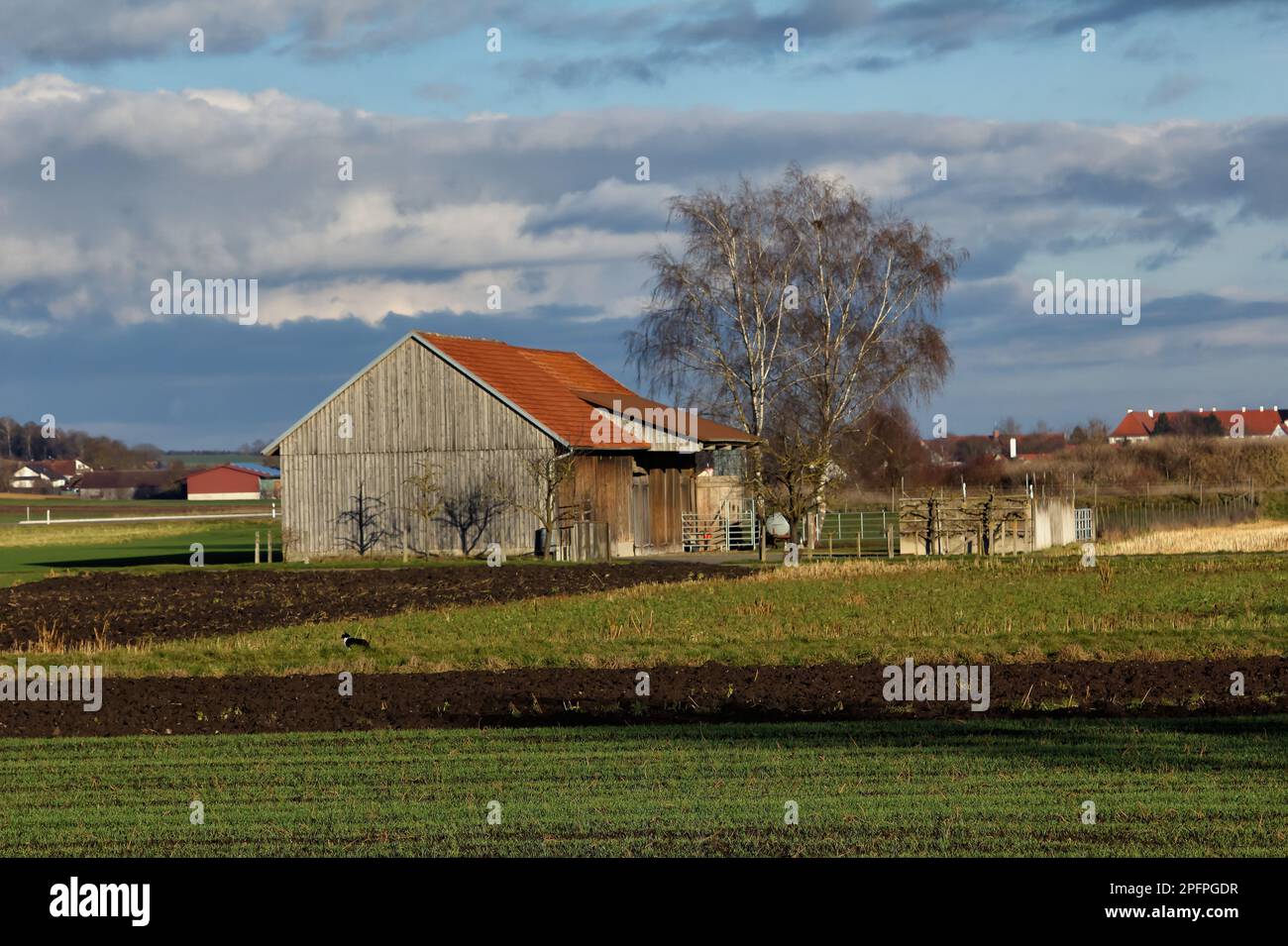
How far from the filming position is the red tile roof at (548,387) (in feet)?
140

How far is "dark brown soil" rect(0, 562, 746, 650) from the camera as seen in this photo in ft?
84.0

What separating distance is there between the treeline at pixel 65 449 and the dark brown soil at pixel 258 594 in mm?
140781

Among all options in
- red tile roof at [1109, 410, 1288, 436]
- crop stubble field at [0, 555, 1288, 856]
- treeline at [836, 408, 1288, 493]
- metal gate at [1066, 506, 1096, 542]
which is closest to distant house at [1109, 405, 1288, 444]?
red tile roof at [1109, 410, 1288, 436]

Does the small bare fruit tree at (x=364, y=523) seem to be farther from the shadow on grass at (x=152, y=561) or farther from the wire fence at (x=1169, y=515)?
the wire fence at (x=1169, y=515)

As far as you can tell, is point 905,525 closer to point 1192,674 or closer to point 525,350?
point 525,350

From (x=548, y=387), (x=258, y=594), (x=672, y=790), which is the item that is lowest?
(x=672, y=790)

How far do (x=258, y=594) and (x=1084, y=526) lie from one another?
28.3m

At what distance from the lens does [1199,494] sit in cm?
6694

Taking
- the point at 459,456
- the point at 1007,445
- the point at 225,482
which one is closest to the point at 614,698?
the point at 459,456

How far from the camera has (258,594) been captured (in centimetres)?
3153

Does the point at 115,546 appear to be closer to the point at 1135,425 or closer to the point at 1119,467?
the point at 1119,467

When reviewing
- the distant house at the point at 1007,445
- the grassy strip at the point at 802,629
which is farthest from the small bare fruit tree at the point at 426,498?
Answer: the distant house at the point at 1007,445
